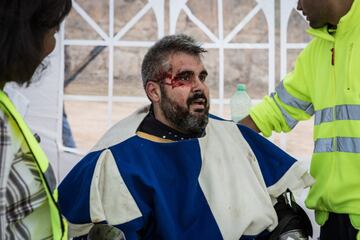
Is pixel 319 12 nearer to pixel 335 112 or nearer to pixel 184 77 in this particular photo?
pixel 335 112

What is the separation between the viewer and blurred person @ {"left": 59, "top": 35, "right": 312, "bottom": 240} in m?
1.99

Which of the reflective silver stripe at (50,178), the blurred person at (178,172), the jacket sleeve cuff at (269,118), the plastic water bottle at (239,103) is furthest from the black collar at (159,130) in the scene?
Answer: the plastic water bottle at (239,103)

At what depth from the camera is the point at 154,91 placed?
2.32 metres

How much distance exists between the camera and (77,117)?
3.99 metres

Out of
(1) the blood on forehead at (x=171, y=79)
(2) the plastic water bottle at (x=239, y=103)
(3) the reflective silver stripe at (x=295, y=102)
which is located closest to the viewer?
(1) the blood on forehead at (x=171, y=79)

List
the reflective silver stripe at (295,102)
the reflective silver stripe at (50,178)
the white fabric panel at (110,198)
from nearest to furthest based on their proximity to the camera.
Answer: the reflective silver stripe at (50,178) → the white fabric panel at (110,198) → the reflective silver stripe at (295,102)

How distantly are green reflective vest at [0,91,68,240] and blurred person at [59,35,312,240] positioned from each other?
1.74 feet

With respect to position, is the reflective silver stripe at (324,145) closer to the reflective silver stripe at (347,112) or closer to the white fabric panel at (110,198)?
the reflective silver stripe at (347,112)

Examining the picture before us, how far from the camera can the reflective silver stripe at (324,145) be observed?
2158 millimetres

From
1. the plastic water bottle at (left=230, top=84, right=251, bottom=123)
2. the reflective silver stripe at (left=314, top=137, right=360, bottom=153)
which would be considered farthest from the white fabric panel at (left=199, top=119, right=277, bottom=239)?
the plastic water bottle at (left=230, top=84, right=251, bottom=123)

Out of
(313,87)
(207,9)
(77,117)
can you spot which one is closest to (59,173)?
(77,117)

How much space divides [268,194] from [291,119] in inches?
17.9

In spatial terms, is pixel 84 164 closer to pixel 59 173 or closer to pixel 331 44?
pixel 331 44

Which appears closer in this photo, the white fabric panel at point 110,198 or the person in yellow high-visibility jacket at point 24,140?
the person in yellow high-visibility jacket at point 24,140
